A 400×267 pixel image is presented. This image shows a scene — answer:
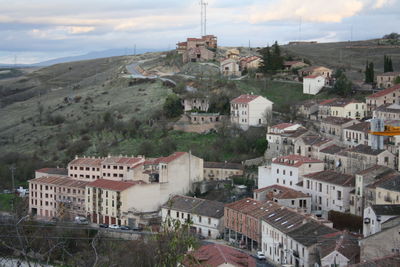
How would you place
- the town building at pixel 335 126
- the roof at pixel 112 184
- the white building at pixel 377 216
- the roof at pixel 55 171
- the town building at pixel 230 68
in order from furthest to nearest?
the town building at pixel 230 68, the roof at pixel 55 171, the town building at pixel 335 126, the roof at pixel 112 184, the white building at pixel 377 216

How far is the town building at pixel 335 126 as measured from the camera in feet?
164

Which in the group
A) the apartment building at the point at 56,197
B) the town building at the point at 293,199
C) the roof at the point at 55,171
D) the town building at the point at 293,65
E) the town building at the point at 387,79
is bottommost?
the apartment building at the point at 56,197

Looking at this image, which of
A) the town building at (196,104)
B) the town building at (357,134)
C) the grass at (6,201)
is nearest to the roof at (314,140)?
the town building at (357,134)

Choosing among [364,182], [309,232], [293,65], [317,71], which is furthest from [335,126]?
[293,65]

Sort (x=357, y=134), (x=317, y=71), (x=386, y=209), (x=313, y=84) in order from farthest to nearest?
(x=317, y=71) < (x=313, y=84) < (x=357, y=134) < (x=386, y=209)

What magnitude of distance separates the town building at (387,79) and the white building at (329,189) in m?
18.5

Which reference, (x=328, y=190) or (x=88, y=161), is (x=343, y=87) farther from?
(x=88, y=161)

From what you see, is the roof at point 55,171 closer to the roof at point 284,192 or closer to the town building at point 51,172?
→ the town building at point 51,172

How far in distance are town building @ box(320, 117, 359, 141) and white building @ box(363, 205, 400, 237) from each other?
15335mm

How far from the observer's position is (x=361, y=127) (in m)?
47.5

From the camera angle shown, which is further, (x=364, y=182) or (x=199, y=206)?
(x=199, y=206)

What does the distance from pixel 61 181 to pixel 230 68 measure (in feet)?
84.8

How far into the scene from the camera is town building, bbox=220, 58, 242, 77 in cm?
7362

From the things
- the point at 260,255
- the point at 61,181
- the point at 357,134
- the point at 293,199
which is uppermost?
the point at 357,134
